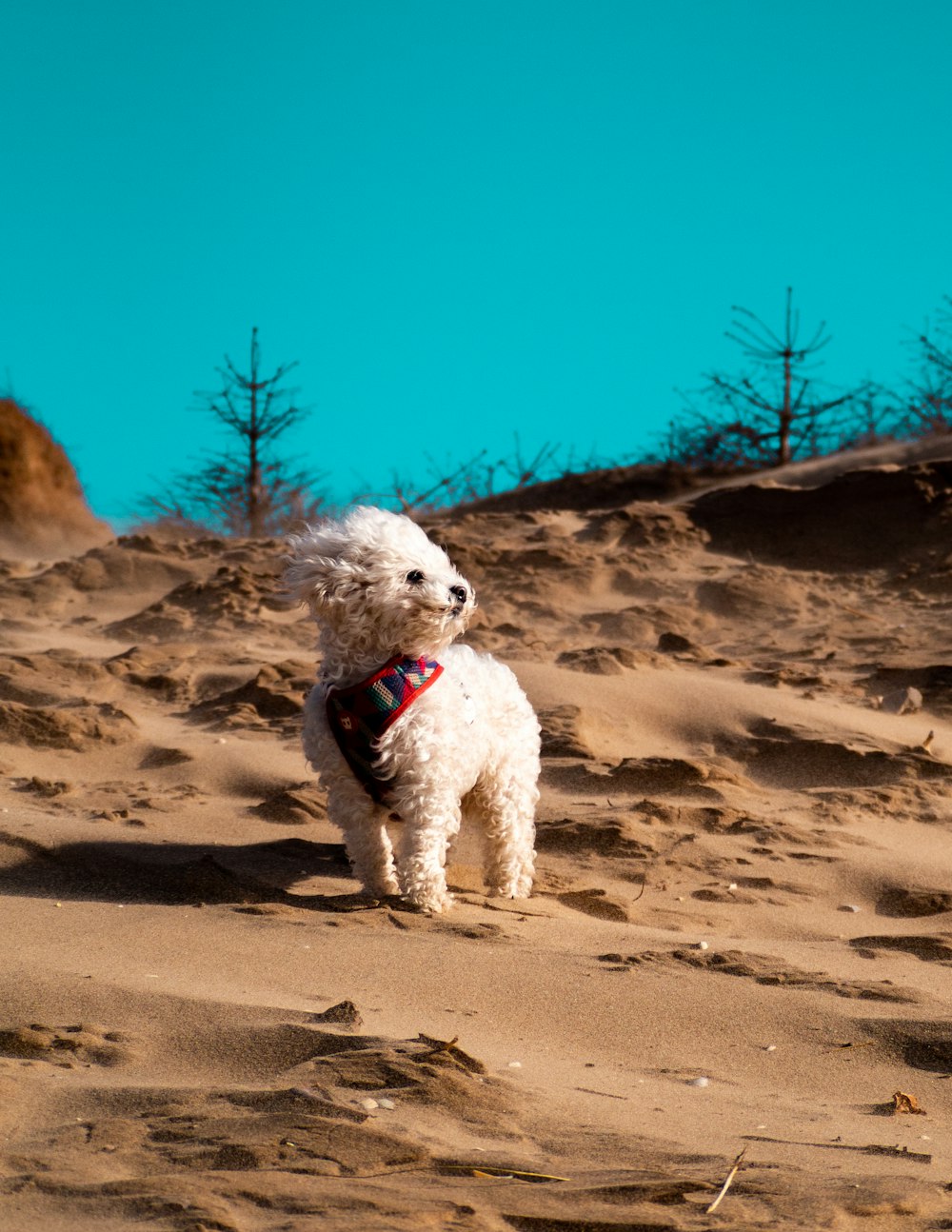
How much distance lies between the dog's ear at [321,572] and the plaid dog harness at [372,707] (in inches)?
13.4

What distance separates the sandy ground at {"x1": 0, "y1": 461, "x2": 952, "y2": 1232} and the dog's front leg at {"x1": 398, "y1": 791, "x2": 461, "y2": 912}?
0.10 metres

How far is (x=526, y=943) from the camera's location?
4.71 meters

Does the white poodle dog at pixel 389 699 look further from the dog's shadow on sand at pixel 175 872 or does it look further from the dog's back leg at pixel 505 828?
the dog's shadow on sand at pixel 175 872

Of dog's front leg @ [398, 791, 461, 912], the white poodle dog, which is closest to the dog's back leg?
the white poodle dog

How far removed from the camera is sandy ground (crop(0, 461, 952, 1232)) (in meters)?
2.79

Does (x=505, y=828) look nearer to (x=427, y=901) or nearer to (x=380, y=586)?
(x=427, y=901)

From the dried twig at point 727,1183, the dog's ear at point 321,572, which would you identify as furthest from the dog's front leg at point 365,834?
the dried twig at point 727,1183

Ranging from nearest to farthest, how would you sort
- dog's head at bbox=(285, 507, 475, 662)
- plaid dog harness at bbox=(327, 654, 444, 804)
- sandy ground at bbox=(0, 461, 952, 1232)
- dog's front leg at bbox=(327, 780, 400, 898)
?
sandy ground at bbox=(0, 461, 952, 1232) < dog's head at bbox=(285, 507, 475, 662) < plaid dog harness at bbox=(327, 654, 444, 804) < dog's front leg at bbox=(327, 780, 400, 898)

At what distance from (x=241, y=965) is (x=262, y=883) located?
1.06 meters

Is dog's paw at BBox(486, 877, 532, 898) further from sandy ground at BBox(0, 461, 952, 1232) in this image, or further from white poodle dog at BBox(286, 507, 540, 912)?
white poodle dog at BBox(286, 507, 540, 912)

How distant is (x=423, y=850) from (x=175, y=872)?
111cm

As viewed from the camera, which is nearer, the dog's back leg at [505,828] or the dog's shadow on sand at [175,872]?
the dog's shadow on sand at [175,872]

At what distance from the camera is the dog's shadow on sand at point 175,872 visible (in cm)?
523

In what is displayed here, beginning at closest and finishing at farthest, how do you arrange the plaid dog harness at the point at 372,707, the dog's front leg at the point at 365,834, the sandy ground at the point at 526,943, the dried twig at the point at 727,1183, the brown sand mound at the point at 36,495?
the dried twig at the point at 727,1183 < the sandy ground at the point at 526,943 < the plaid dog harness at the point at 372,707 < the dog's front leg at the point at 365,834 < the brown sand mound at the point at 36,495
